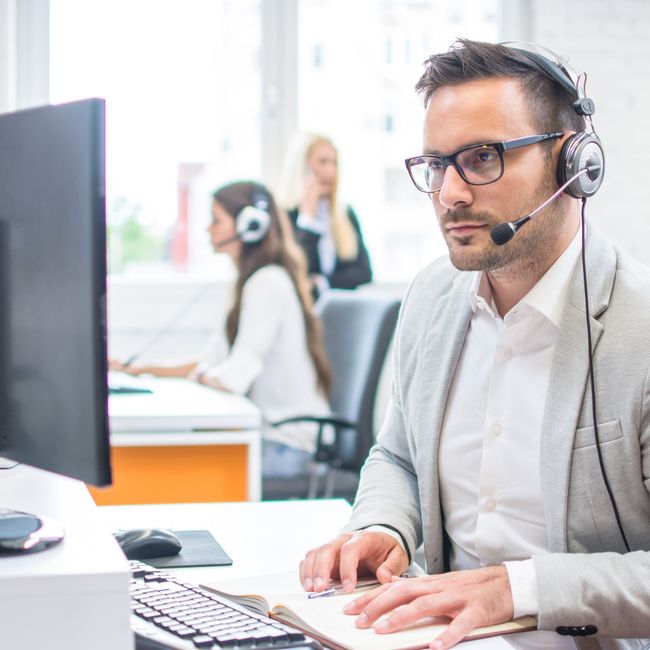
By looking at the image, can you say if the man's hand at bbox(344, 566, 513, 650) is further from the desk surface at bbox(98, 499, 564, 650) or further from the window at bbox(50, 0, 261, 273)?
the window at bbox(50, 0, 261, 273)

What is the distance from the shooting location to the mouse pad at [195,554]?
1141mm

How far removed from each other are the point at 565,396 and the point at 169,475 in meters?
1.19

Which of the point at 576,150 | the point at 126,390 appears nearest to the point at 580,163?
the point at 576,150

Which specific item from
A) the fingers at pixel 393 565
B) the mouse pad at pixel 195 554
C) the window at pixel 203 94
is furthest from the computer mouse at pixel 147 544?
the window at pixel 203 94

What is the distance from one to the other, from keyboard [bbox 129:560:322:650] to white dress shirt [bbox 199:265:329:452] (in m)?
1.98

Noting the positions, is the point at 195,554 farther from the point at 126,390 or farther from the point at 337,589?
the point at 126,390

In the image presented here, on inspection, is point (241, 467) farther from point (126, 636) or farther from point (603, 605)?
point (126, 636)

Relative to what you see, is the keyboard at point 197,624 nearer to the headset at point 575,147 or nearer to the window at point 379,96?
the headset at point 575,147

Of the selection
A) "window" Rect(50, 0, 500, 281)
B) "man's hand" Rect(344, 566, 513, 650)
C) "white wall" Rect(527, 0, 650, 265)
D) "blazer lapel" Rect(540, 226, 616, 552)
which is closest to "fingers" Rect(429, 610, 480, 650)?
"man's hand" Rect(344, 566, 513, 650)

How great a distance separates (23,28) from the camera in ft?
13.2

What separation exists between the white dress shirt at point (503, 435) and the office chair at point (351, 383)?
4.40 ft

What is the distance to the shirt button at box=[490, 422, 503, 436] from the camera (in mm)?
1214

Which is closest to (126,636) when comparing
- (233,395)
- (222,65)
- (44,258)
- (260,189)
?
(44,258)

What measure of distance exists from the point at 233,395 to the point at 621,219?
239cm
